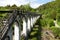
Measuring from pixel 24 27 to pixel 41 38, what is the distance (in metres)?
1.73

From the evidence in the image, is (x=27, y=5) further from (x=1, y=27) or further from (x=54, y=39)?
(x=1, y=27)

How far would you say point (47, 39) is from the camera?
16641 millimetres

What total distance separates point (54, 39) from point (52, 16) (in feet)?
78.7

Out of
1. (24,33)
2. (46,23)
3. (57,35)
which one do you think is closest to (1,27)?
(24,33)

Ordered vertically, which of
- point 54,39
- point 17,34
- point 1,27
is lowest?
point 54,39

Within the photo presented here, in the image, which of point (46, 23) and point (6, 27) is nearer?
point (6, 27)

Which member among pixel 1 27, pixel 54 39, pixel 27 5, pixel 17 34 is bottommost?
pixel 54 39

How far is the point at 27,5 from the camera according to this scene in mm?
51375

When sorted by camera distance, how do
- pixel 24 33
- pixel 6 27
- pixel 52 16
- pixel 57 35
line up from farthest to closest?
pixel 52 16 → pixel 57 35 → pixel 24 33 → pixel 6 27

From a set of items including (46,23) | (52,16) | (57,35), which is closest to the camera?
(57,35)

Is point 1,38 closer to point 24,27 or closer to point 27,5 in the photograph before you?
point 24,27

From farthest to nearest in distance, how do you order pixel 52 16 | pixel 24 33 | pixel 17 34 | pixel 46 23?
pixel 52 16 < pixel 46 23 < pixel 24 33 < pixel 17 34

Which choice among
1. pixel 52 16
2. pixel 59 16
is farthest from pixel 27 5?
pixel 59 16

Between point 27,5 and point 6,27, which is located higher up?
point 27,5
